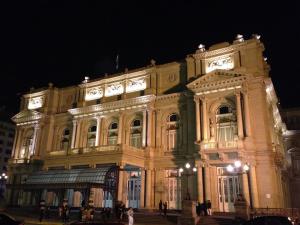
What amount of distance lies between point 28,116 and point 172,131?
22475mm

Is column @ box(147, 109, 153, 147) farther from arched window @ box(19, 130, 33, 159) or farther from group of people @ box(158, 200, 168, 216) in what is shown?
arched window @ box(19, 130, 33, 159)

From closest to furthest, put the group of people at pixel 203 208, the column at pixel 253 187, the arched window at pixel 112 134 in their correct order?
the group of people at pixel 203 208, the column at pixel 253 187, the arched window at pixel 112 134

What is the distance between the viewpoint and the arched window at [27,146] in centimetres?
4503

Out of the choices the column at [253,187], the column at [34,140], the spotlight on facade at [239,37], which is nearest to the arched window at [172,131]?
the column at [253,187]

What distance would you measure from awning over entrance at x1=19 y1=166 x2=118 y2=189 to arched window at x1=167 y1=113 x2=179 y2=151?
7.31m

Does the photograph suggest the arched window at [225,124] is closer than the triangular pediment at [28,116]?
Yes

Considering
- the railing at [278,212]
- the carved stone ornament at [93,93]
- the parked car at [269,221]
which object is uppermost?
the carved stone ornament at [93,93]

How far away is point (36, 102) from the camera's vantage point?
157 feet

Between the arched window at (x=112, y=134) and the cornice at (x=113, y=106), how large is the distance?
6.45 ft

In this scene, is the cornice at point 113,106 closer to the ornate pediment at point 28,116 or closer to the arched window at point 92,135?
the arched window at point 92,135

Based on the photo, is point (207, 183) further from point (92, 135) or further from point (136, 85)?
point (92, 135)

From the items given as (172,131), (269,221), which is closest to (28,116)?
(172,131)

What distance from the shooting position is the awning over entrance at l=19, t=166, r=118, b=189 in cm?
2965

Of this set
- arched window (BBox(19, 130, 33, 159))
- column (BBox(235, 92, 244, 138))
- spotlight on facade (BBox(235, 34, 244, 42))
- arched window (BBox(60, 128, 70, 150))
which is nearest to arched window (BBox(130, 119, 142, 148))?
Answer: arched window (BBox(60, 128, 70, 150))
